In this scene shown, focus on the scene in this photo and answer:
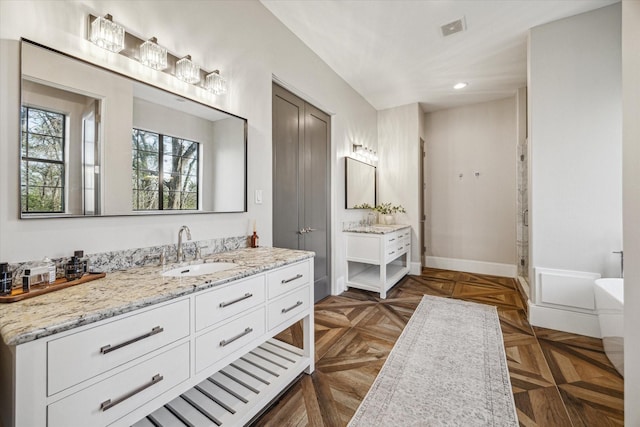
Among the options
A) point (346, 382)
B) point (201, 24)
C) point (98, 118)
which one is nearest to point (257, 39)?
point (201, 24)

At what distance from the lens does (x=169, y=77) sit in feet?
5.18

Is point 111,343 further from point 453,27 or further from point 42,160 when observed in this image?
point 453,27

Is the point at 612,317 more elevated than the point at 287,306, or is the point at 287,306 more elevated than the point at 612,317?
the point at 287,306

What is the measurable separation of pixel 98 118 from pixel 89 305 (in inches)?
35.8

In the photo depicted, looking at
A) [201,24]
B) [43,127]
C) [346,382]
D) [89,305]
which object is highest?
[201,24]

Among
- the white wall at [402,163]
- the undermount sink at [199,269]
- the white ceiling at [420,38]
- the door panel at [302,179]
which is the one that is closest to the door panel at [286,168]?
the door panel at [302,179]

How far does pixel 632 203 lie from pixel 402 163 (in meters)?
3.50

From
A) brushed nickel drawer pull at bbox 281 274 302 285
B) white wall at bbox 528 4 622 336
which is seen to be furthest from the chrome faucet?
white wall at bbox 528 4 622 336

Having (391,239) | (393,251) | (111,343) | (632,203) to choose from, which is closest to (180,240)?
(111,343)

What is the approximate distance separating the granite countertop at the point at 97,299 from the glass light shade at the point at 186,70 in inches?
43.7

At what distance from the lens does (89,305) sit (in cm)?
86

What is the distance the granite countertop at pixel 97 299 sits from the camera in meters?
0.72

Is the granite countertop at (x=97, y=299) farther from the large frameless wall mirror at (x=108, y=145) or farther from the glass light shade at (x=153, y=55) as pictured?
the glass light shade at (x=153, y=55)

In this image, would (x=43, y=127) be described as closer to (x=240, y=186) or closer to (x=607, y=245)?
(x=240, y=186)
